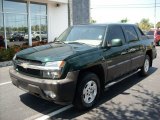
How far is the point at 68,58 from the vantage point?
443cm

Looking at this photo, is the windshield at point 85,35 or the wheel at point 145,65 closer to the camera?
the windshield at point 85,35

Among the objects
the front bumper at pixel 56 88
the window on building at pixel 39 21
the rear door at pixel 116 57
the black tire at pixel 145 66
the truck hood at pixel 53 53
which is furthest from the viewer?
the window on building at pixel 39 21

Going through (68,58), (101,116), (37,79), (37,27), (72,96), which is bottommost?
(101,116)

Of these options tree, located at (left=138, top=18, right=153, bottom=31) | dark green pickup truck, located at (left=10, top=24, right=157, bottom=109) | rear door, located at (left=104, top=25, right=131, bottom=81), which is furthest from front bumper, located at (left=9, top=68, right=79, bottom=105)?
tree, located at (left=138, top=18, right=153, bottom=31)

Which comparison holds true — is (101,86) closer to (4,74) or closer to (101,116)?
(101,116)

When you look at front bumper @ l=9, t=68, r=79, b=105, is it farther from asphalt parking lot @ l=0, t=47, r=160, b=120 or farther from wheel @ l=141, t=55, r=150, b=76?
wheel @ l=141, t=55, r=150, b=76

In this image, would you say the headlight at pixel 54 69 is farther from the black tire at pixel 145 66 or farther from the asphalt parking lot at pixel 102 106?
the black tire at pixel 145 66

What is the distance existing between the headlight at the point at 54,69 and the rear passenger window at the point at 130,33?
2.95 m

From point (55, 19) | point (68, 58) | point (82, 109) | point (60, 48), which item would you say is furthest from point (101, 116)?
point (55, 19)

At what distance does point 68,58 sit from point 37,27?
1344cm

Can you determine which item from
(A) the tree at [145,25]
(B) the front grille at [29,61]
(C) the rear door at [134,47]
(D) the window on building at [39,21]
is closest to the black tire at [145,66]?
(C) the rear door at [134,47]

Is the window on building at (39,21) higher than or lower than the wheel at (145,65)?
higher

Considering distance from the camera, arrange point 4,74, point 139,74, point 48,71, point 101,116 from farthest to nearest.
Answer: point 4,74, point 139,74, point 101,116, point 48,71

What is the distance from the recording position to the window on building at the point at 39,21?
16969 millimetres
